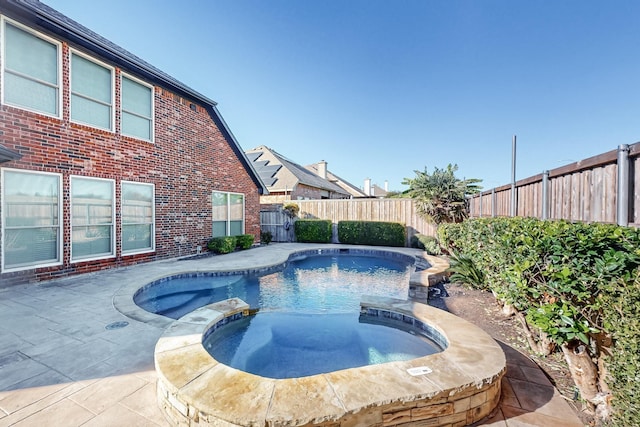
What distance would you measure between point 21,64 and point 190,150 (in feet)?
14.9

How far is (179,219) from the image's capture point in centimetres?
953

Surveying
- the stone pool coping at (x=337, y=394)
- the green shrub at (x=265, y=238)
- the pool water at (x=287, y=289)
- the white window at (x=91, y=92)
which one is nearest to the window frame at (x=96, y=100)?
the white window at (x=91, y=92)

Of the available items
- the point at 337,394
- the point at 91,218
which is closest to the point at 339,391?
the point at 337,394

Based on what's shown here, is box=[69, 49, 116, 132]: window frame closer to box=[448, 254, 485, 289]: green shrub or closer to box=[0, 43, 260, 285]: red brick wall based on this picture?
box=[0, 43, 260, 285]: red brick wall

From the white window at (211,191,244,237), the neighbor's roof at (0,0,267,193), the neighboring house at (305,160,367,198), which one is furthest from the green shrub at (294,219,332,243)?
the neighboring house at (305,160,367,198)

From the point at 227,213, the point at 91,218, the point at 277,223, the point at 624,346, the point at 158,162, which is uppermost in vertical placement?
the point at 158,162

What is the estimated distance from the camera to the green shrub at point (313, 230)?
47.6ft

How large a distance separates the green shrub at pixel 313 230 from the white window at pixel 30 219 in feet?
32.6

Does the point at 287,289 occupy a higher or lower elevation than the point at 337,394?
lower

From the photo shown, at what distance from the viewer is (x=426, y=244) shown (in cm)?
1144

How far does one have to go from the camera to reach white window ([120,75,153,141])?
796cm

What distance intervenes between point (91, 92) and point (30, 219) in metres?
3.58

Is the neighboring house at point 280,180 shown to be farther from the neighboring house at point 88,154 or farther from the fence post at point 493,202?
the fence post at point 493,202

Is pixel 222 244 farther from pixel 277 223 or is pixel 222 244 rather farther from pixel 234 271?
pixel 277 223
